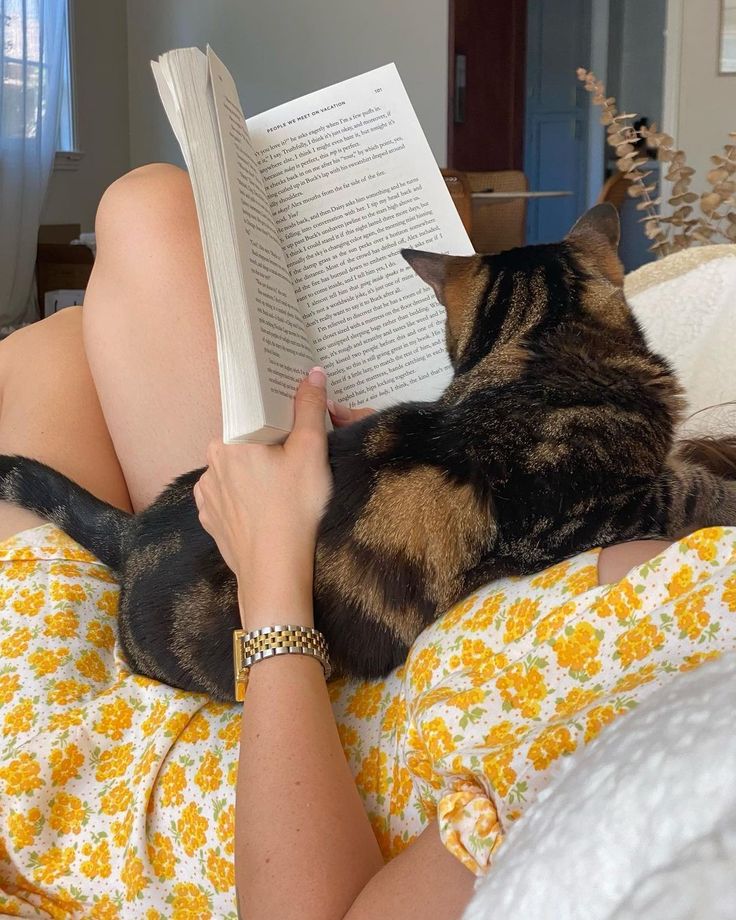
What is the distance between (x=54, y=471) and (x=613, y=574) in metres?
0.61

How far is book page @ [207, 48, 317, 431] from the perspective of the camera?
0.72 m

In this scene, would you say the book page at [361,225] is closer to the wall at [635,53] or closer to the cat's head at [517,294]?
the cat's head at [517,294]

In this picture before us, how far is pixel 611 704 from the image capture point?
516 millimetres

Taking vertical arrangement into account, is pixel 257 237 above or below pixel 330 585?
above

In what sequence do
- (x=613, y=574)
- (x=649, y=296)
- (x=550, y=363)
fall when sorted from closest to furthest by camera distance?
1. (x=613, y=574)
2. (x=550, y=363)
3. (x=649, y=296)

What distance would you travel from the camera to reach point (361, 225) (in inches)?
35.0

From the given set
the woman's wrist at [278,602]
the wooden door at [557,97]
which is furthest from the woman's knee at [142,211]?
the wooden door at [557,97]

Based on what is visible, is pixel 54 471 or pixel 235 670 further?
pixel 54 471

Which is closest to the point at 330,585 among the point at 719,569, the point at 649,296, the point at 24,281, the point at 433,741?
the point at 433,741

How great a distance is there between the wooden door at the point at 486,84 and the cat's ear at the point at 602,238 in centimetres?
425

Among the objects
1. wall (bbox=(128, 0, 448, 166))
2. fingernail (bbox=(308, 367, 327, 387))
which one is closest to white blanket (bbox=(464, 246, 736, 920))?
fingernail (bbox=(308, 367, 327, 387))

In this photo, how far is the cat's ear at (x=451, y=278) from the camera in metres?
0.86

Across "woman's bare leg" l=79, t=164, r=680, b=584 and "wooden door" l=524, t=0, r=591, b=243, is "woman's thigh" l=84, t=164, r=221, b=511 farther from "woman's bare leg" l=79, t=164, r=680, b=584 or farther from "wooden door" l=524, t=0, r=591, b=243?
"wooden door" l=524, t=0, r=591, b=243

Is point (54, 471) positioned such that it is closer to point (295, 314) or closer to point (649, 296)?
point (295, 314)
